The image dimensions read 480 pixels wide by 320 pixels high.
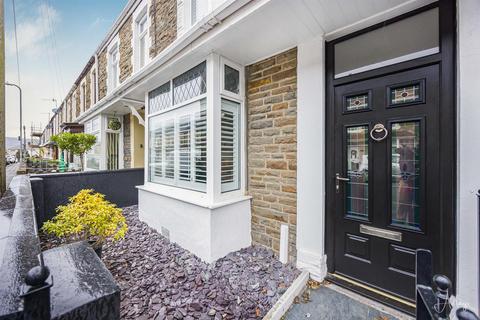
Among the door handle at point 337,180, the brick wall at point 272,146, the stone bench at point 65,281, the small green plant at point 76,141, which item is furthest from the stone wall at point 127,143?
the door handle at point 337,180

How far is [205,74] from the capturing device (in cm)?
327

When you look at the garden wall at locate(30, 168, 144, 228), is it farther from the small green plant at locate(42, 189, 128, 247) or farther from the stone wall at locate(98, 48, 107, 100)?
the stone wall at locate(98, 48, 107, 100)

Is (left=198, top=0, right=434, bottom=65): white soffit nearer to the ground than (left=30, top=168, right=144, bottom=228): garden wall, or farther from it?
farther from it

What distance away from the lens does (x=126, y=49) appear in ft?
21.4

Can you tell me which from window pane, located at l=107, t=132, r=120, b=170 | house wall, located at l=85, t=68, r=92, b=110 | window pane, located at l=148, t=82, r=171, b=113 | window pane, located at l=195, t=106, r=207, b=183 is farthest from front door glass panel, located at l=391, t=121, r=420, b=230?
house wall, located at l=85, t=68, r=92, b=110

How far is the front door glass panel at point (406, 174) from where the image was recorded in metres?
2.13

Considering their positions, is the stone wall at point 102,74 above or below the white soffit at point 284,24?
above

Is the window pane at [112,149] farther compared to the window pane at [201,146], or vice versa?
the window pane at [112,149]

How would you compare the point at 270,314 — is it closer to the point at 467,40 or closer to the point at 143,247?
the point at 143,247

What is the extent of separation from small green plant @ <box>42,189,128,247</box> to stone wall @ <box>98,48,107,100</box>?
6.82m

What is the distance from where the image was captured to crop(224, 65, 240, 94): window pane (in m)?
3.27

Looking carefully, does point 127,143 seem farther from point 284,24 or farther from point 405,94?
point 405,94

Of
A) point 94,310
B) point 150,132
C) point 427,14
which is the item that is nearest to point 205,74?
point 150,132

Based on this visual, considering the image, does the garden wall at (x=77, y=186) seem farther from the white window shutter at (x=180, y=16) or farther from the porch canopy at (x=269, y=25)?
the white window shutter at (x=180, y=16)
